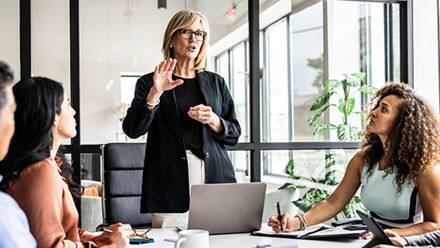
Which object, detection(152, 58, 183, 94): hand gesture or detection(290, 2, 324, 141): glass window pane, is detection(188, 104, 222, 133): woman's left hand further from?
detection(290, 2, 324, 141): glass window pane

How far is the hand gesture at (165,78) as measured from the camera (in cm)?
220

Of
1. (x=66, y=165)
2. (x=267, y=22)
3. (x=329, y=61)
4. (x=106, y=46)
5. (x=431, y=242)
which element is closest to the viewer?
(x=431, y=242)

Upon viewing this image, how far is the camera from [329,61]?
4.91m

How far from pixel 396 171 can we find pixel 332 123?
2272 millimetres

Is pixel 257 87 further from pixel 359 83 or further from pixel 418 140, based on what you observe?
pixel 418 140

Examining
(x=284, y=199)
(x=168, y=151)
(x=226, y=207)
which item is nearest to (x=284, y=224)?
(x=226, y=207)

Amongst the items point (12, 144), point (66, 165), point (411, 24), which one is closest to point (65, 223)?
point (12, 144)

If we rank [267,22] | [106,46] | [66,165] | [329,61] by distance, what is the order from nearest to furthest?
[66,165]
[106,46]
[267,22]
[329,61]

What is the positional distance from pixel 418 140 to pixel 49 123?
1.46 meters

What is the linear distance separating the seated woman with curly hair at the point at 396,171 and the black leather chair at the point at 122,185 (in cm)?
105

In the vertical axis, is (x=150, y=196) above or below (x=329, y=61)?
below

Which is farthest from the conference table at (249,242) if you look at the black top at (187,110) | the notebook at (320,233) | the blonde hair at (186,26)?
the blonde hair at (186,26)

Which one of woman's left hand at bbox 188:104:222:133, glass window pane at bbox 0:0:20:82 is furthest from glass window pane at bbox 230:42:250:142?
woman's left hand at bbox 188:104:222:133

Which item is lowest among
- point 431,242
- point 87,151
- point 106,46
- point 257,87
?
point 431,242
